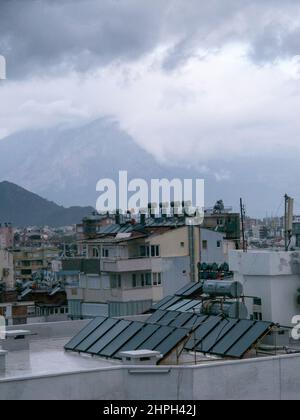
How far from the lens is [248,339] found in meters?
20.0

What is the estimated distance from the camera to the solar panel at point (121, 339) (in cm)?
2095

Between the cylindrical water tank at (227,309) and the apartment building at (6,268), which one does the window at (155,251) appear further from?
the cylindrical water tank at (227,309)

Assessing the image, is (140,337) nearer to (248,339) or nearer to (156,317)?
(248,339)

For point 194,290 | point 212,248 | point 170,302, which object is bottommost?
point 170,302

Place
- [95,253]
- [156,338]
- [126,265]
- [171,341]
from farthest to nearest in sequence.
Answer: [95,253] → [126,265] → [156,338] → [171,341]

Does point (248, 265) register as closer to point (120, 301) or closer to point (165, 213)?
point (120, 301)

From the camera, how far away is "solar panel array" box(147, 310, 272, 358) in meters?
19.9

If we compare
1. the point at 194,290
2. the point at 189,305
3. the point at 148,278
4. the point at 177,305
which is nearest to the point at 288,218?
the point at 194,290

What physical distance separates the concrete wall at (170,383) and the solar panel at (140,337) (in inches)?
103

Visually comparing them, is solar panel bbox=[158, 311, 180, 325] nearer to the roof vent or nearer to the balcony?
the roof vent

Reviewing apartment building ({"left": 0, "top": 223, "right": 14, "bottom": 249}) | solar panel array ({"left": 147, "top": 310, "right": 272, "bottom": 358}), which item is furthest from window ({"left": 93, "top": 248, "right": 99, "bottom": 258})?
apartment building ({"left": 0, "top": 223, "right": 14, "bottom": 249})

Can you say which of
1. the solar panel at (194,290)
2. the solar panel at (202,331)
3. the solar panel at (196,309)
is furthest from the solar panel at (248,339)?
the solar panel at (194,290)

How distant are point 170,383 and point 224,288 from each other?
540 centimetres
